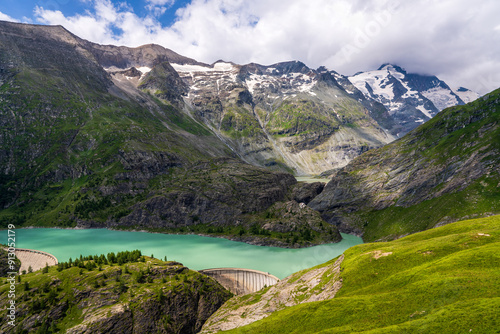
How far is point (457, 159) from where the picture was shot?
127375mm

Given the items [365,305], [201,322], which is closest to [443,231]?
[365,305]

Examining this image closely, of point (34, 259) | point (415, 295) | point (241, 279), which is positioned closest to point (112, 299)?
point (241, 279)

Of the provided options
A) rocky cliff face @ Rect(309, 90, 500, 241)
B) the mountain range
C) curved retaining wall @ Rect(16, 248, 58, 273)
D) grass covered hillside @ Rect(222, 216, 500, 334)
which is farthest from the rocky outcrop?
rocky cliff face @ Rect(309, 90, 500, 241)

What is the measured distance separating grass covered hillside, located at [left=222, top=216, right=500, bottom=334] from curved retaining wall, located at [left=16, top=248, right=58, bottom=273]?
255ft

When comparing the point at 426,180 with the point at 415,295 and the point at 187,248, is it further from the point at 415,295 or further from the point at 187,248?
the point at 187,248

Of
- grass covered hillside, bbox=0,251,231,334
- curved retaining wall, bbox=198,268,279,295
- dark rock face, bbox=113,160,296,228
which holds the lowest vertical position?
curved retaining wall, bbox=198,268,279,295

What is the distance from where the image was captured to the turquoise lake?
10412cm

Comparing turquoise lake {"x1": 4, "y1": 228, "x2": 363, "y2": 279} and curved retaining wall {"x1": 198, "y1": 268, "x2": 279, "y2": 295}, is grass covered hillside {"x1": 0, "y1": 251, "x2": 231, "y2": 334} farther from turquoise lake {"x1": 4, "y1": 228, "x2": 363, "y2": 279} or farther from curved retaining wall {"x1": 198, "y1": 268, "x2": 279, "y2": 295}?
turquoise lake {"x1": 4, "y1": 228, "x2": 363, "y2": 279}

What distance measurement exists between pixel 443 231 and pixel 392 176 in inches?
4446

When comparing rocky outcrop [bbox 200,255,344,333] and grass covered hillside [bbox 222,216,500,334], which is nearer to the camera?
grass covered hillside [bbox 222,216,500,334]

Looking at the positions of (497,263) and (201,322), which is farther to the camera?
(201,322)

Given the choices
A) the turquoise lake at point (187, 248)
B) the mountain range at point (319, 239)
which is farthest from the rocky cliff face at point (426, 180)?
the turquoise lake at point (187, 248)

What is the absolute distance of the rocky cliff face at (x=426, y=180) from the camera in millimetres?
110250

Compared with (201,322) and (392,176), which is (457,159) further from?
(201,322)
